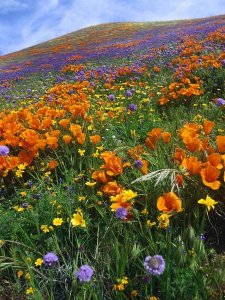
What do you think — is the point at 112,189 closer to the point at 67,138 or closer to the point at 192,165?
the point at 192,165

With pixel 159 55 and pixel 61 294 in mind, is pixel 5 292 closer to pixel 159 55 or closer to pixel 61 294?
pixel 61 294

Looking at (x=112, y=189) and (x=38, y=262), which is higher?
(x=112, y=189)

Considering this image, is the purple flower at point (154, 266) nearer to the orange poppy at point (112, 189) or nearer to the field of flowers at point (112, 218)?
the field of flowers at point (112, 218)

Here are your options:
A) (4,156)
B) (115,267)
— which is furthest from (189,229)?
(4,156)

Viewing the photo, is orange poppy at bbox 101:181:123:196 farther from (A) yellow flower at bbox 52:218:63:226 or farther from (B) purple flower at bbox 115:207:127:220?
(B) purple flower at bbox 115:207:127:220

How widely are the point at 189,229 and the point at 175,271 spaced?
1.19 ft

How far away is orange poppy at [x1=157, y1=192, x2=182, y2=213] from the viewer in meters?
2.96

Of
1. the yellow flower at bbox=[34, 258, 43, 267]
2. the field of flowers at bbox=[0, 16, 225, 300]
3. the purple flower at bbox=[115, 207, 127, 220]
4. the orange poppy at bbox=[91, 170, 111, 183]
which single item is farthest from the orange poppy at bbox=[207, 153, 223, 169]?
the yellow flower at bbox=[34, 258, 43, 267]

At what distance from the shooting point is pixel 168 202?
9.95 feet

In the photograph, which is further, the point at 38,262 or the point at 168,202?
the point at 38,262

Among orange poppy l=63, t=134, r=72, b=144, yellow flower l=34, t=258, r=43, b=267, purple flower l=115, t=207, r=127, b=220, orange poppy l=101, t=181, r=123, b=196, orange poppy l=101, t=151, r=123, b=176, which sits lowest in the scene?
yellow flower l=34, t=258, r=43, b=267

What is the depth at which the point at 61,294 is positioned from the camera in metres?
3.15

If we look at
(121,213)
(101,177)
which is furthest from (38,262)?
(101,177)

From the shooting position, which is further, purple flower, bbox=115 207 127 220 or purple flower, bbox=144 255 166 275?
purple flower, bbox=115 207 127 220
